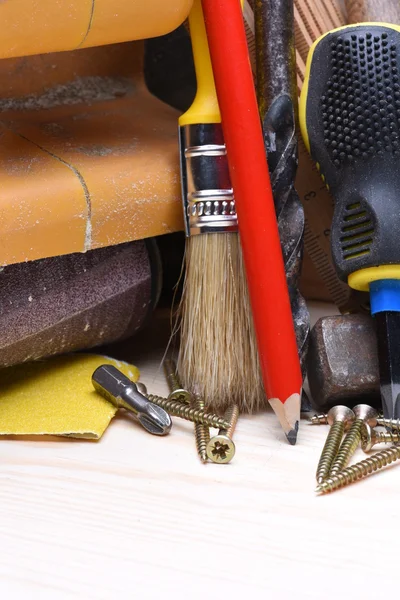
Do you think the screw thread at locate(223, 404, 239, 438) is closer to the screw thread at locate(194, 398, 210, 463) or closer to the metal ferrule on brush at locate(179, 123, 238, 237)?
the screw thread at locate(194, 398, 210, 463)

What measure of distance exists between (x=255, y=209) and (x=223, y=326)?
0.42 feet

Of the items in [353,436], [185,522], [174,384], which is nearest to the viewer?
[185,522]

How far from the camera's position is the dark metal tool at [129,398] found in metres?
0.74

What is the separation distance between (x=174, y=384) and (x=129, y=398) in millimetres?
84

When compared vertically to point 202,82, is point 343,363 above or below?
below

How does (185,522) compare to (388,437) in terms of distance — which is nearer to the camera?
(185,522)

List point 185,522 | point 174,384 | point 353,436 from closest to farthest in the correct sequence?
point 185,522 < point 353,436 < point 174,384

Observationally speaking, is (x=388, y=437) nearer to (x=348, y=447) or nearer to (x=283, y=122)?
(x=348, y=447)

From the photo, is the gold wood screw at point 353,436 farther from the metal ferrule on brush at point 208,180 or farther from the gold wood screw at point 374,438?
the metal ferrule on brush at point 208,180

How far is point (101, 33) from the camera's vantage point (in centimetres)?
69

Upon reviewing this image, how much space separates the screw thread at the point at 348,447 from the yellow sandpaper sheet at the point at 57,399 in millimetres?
209

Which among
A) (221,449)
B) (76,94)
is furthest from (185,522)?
(76,94)

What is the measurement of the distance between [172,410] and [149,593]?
0.27 metres

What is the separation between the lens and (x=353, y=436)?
70 centimetres
